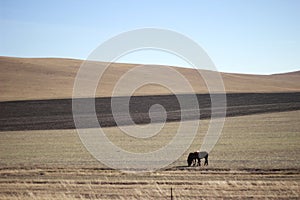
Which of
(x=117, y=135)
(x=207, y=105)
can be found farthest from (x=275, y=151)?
(x=207, y=105)

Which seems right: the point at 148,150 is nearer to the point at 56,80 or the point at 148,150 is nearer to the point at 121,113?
the point at 121,113

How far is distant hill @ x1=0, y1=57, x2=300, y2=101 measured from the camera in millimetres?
69688

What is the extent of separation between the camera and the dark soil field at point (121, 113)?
4734 cm

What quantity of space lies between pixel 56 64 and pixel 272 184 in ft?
290

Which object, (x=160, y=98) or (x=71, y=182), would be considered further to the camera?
(x=160, y=98)

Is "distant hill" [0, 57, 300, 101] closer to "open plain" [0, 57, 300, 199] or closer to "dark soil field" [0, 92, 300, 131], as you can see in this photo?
"open plain" [0, 57, 300, 199]

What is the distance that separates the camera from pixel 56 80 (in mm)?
81125

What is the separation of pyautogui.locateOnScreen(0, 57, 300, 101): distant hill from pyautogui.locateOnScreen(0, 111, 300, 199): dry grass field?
36.4 m

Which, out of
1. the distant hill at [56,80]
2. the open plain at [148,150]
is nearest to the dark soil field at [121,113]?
the open plain at [148,150]

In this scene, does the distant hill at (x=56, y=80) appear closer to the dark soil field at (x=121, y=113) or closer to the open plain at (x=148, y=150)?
the open plain at (x=148, y=150)

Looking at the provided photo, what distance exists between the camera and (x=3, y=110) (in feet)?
183

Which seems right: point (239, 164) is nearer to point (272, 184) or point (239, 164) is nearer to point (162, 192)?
point (272, 184)

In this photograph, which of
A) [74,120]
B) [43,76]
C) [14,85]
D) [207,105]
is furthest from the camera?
[43,76]

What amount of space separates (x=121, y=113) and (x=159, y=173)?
116ft
